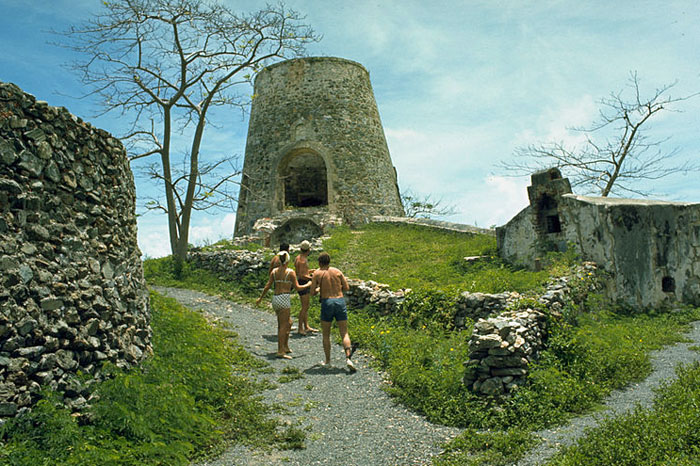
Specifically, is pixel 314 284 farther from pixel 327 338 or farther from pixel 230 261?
pixel 230 261

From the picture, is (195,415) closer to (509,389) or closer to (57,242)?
(57,242)

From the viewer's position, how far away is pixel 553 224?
498 inches

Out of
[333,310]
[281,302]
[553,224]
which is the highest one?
[553,224]

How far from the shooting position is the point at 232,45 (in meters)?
15.6

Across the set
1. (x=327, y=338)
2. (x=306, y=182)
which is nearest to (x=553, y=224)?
(x=327, y=338)

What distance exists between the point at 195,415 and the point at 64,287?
5.89ft

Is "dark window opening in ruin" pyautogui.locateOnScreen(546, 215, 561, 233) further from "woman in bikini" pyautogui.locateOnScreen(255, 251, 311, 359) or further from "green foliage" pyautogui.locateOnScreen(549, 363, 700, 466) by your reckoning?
"green foliage" pyautogui.locateOnScreen(549, 363, 700, 466)

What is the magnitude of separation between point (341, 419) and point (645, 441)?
9.68 ft

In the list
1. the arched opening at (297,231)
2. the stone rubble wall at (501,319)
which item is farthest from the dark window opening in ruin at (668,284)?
the arched opening at (297,231)

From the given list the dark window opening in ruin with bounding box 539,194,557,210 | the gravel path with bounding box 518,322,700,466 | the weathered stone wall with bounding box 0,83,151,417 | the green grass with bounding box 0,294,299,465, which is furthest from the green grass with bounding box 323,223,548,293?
the weathered stone wall with bounding box 0,83,151,417

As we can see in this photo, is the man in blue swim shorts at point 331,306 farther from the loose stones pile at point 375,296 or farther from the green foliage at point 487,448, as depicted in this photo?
the green foliage at point 487,448

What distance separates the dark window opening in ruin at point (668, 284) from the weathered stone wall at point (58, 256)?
35.4ft

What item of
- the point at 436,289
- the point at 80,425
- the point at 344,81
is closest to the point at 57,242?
the point at 80,425

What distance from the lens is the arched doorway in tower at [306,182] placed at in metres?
22.3
